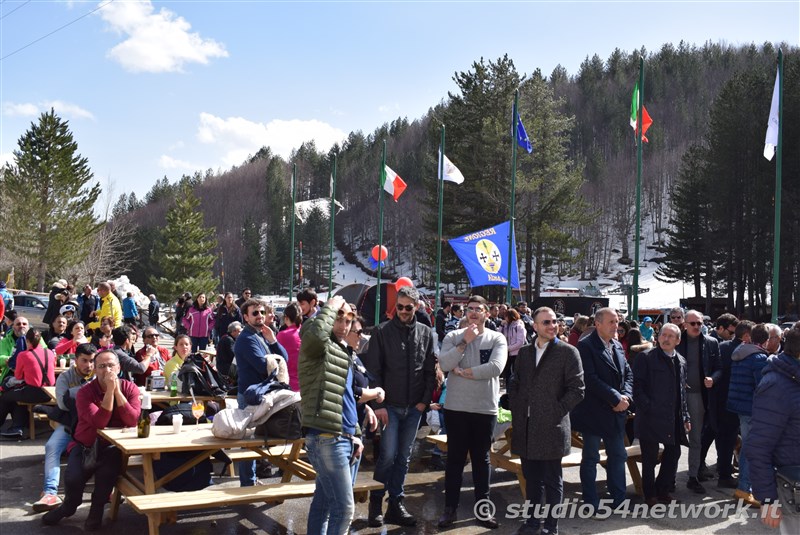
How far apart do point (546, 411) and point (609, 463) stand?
122 centimetres

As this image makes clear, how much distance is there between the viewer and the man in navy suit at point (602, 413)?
235 inches

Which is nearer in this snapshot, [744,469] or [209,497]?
[209,497]

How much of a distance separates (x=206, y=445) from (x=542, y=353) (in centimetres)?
268

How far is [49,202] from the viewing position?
4553cm

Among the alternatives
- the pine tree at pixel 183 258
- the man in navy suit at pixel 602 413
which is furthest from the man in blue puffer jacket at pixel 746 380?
the pine tree at pixel 183 258

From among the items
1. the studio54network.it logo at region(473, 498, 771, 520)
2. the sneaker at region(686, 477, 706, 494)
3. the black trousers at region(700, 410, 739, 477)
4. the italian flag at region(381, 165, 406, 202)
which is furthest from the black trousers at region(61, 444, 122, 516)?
the italian flag at region(381, 165, 406, 202)

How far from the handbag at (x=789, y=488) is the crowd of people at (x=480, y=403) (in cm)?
3

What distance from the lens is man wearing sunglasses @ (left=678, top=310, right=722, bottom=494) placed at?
7.06 metres

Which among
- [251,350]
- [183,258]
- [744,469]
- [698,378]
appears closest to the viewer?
[251,350]

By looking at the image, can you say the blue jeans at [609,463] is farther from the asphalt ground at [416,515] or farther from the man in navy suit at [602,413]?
Answer: the asphalt ground at [416,515]

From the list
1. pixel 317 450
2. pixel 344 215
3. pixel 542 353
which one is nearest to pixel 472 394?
pixel 542 353

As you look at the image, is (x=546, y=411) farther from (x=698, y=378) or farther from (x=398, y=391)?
(x=698, y=378)

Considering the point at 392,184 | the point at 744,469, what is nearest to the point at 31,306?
Result: the point at 392,184

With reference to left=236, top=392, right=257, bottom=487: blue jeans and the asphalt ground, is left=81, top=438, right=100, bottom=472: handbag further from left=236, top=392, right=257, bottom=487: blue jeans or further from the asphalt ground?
left=236, top=392, right=257, bottom=487: blue jeans
